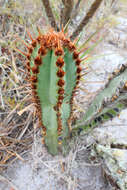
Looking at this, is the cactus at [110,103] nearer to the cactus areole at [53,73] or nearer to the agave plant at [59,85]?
the agave plant at [59,85]

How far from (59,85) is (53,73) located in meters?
0.05

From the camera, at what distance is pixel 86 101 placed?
1.39 meters

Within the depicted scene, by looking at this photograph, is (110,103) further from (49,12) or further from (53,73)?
(49,12)

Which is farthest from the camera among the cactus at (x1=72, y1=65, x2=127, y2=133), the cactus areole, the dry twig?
the dry twig

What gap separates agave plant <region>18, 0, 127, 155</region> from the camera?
607 millimetres

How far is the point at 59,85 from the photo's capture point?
65 cm

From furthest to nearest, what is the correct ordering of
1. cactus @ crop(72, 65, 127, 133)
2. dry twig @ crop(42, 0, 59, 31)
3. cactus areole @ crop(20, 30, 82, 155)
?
1. dry twig @ crop(42, 0, 59, 31)
2. cactus @ crop(72, 65, 127, 133)
3. cactus areole @ crop(20, 30, 82, 155)

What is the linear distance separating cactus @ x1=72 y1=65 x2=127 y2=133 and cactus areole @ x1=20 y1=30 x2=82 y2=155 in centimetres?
15

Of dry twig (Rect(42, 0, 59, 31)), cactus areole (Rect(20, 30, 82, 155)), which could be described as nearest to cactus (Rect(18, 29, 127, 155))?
cactus areole (Rect(20, 30, 82, 155))

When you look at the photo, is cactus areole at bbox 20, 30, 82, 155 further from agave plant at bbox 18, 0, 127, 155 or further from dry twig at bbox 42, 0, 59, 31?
dry twig at bbox 42, 0, 59, 31

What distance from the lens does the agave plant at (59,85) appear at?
0.61 metres

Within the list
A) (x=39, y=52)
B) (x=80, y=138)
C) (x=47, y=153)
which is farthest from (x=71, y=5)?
(x=47, y=153)

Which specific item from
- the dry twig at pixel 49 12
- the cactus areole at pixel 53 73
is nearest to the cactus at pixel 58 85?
the cactus areole at pixel 53 73

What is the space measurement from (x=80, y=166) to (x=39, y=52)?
2.64 ft
